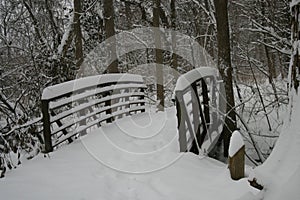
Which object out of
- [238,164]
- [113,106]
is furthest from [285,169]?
[113,106]

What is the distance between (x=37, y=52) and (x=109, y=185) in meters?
6.53

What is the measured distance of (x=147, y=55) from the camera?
1802 cm

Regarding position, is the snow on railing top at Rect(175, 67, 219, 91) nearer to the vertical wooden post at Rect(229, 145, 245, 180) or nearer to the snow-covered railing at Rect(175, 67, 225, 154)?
the snow-covered railing at Rect(175, 67, 225, 154)

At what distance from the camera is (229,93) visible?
24.2 feet

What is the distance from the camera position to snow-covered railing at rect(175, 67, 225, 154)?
16.9 feet

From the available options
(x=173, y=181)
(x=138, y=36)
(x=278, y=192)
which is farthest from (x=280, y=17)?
(x=138, y=36)

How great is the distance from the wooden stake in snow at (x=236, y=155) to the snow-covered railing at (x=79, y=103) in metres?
2.91

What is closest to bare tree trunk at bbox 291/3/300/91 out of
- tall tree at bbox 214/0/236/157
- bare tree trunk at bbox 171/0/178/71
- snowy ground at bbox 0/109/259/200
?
snowy ground at bbox 0/109/259/200

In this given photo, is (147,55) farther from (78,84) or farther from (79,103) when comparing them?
(78,84)

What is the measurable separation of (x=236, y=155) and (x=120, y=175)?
1.65 metres

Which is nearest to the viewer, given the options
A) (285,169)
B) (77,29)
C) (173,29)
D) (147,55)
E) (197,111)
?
(285,169)

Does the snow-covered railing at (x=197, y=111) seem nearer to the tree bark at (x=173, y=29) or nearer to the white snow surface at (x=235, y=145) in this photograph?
the white snow surface at (x=235, y=145)

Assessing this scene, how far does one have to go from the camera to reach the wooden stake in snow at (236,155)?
2992 millimetres

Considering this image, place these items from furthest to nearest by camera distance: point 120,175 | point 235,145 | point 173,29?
point 173,29 < point 120,175 < point 235,145
